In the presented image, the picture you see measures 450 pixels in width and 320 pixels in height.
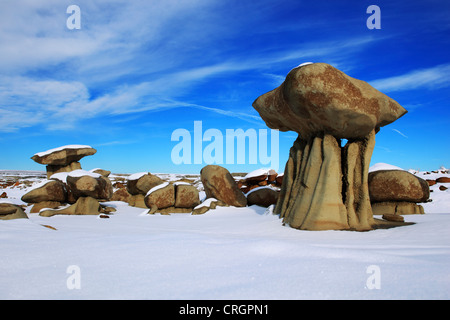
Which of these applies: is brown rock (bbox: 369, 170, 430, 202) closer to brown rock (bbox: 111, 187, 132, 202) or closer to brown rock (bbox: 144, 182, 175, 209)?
brown rock (bbox: 144, 182, 175, 209)

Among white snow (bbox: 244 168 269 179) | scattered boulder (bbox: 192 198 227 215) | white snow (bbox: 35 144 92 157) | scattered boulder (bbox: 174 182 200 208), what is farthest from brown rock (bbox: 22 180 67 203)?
white snow (bbox: 244 168 269 179)

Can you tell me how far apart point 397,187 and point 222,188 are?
6.83 meters

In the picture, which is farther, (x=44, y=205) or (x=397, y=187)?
(x=44, y=205)

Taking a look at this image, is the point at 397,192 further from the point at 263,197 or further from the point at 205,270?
the point at 205,270

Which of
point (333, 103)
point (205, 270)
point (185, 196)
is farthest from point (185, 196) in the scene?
point (205, 270)

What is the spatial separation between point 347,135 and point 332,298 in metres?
5.98

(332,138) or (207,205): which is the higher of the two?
(332,138)

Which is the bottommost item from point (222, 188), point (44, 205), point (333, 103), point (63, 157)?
point (44, 205)

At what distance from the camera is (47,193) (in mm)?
13680

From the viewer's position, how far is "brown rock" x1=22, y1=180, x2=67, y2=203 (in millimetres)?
13484

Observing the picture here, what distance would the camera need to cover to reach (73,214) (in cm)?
1312

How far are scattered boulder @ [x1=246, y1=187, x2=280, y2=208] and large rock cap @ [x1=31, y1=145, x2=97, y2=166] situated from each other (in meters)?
10.1
